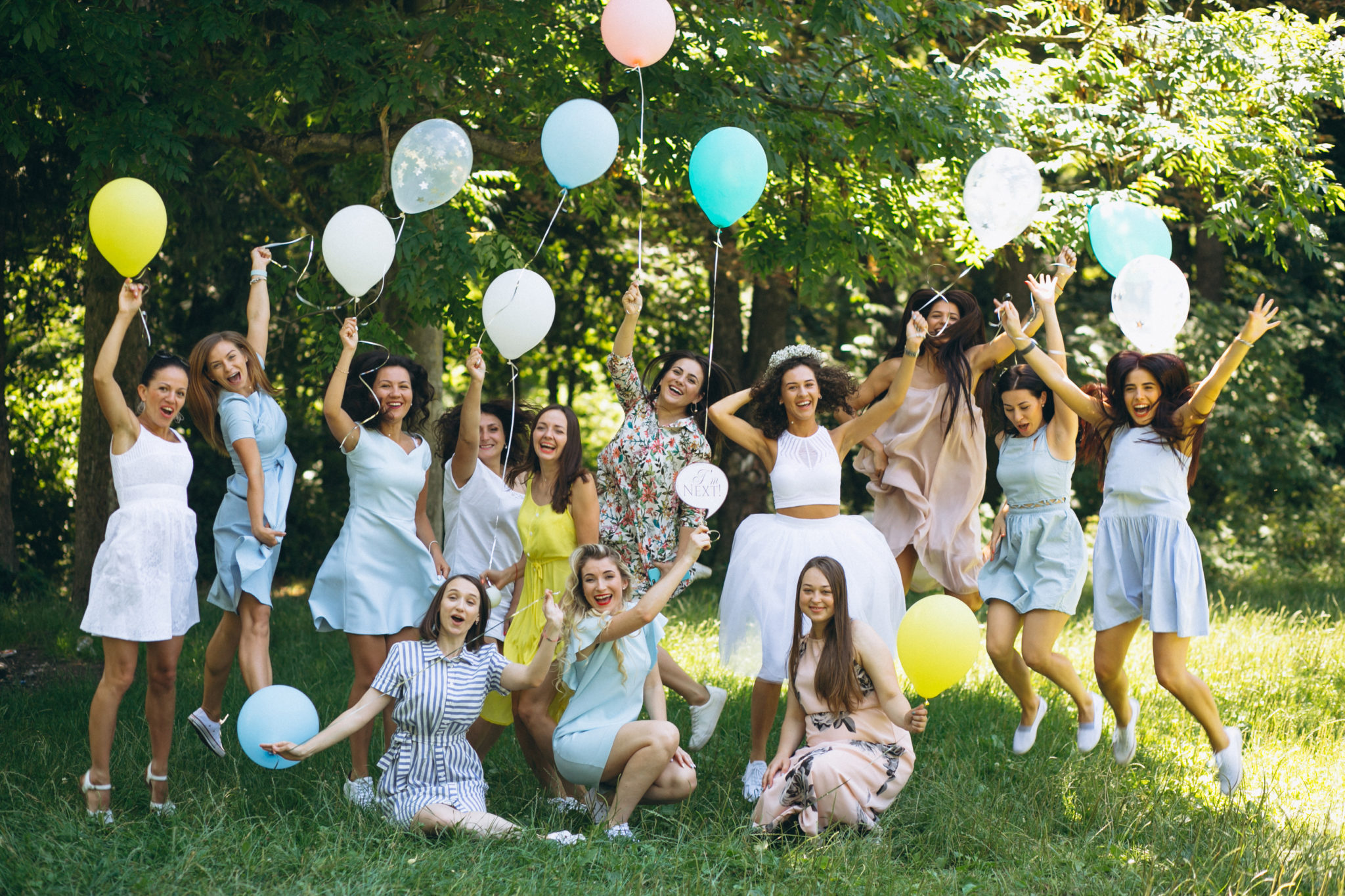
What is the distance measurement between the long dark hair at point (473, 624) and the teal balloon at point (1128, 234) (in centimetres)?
295

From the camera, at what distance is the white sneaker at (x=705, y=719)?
17.1ft

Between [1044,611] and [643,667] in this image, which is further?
[1044,611]

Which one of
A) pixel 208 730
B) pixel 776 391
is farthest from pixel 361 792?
pixel 776 391

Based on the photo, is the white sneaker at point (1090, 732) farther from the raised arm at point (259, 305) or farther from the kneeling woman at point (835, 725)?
the raised arm at point (259, 305)

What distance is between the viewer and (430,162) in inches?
198

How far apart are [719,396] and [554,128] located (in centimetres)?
155

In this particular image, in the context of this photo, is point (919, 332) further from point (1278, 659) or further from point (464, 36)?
point (1278, 659)

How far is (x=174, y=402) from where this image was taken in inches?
173

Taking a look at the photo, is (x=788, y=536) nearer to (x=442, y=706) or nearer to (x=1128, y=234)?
(x=442, y=706)

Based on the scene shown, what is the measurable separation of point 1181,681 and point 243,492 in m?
3.95

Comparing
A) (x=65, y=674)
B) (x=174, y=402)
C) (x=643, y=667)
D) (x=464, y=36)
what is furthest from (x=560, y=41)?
(x=65, y=674)

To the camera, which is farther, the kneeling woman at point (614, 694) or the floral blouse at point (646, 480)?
the floral blouse at point (646, 480)

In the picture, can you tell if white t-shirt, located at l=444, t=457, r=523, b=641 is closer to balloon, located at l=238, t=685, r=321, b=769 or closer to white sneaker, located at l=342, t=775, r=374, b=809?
white sneaker, located at l=342, t=775, r=374, b=809

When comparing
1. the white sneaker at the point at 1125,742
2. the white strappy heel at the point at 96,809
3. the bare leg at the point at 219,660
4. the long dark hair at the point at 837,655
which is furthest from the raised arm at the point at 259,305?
the white sneaker at the point at 1125,742
